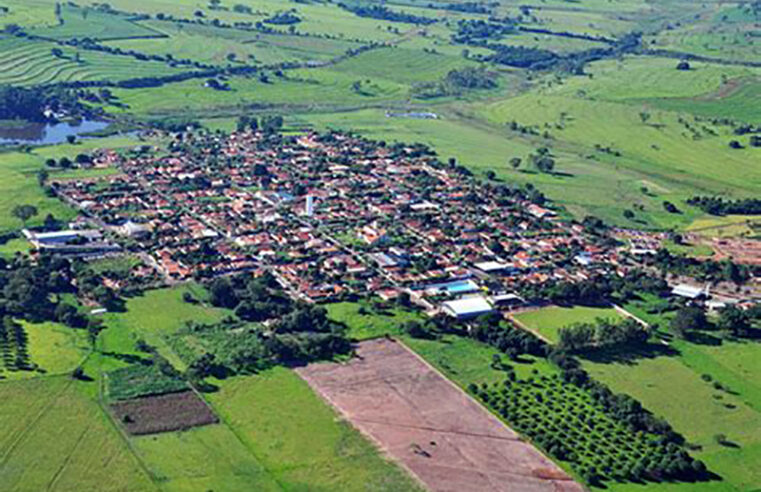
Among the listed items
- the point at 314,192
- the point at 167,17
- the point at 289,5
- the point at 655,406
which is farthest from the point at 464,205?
the point at 289,5

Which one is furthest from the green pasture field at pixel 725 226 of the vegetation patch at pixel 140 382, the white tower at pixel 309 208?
the vegetation patch at pixel 140 382

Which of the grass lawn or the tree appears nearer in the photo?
the grass lawn

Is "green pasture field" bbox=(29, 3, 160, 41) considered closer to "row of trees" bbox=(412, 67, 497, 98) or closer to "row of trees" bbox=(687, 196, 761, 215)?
"row of trees" bbox=(412, 67, 497, 98)

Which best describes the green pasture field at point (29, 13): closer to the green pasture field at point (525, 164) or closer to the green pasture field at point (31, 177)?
the green pasture field at point (525, 164)

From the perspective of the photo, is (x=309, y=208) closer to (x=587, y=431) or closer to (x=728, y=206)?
(x=728, y=206)

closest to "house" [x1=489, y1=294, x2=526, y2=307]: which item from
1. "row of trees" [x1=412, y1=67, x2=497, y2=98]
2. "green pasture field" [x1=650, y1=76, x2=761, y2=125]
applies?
"green pasture field" [x1=650, y1=76, x2=761, y2=125]
